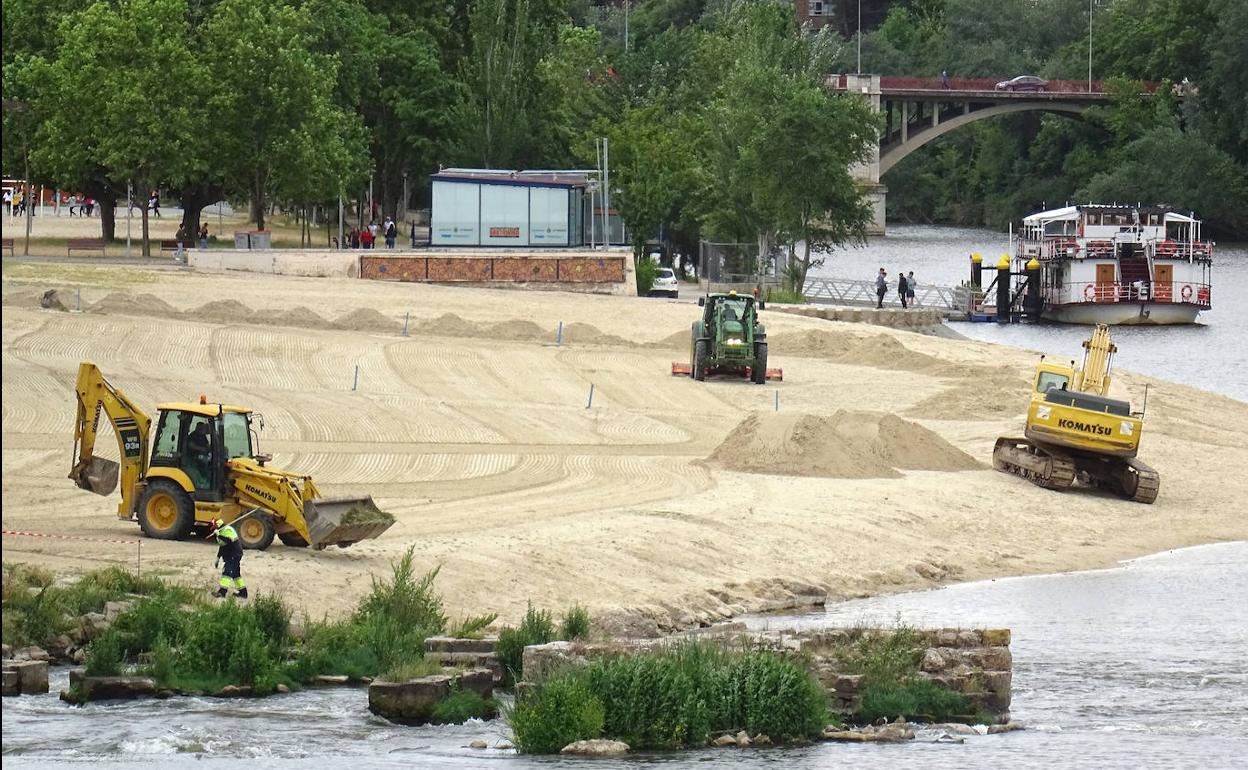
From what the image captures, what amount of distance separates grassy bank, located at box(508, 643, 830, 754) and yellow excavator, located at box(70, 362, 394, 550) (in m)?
6.07

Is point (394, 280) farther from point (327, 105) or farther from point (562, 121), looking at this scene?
point (562, 121)

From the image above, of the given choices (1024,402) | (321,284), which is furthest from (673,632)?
(321,284)

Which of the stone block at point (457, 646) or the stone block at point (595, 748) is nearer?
the stone block at point (595, 748)

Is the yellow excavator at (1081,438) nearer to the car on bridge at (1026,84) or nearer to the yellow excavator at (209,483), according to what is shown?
the yellow excavator at (209,483)

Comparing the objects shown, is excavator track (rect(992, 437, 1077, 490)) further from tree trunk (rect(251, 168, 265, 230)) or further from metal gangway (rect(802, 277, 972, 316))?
tree trunk (rect(251, 168, 265, 230))

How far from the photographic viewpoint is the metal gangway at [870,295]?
278 ft

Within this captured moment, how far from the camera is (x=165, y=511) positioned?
2823 cm

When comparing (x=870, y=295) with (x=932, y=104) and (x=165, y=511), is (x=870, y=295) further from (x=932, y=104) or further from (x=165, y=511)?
(x=165, y=511)

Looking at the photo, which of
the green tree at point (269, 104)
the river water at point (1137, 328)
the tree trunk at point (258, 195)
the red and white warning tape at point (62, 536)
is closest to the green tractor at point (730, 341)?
the river water at point (1137, 328)

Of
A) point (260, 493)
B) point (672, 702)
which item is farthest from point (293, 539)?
point (672, 702)

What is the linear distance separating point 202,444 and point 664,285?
52677 millimetres

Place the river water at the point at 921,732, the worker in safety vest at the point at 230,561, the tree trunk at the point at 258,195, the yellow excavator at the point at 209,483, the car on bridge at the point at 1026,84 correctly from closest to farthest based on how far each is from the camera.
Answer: the river water at the point at 921,732
the worker in safety vest at the point at 230,561
the yellow excavator at the point at 209,483
the tree trunk at the point at 258,195
the car on bridge at the point at 1026,84

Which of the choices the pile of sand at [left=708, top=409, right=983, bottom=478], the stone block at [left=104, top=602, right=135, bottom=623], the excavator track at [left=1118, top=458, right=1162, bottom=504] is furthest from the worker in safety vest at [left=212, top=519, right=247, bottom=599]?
the excavator track at [left=1118, top=458, right=1162, bottom=504]

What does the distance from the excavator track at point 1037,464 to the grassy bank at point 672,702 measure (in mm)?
19131
